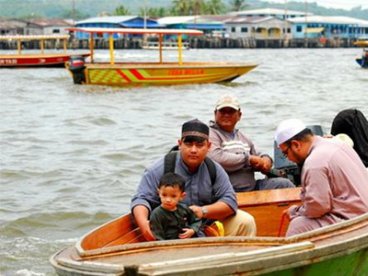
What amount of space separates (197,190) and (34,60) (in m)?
37.9

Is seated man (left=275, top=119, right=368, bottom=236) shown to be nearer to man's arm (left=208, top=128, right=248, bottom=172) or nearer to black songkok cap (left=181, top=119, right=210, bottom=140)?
black songkok cap (left=181, top=119, right=210, bottom=140)

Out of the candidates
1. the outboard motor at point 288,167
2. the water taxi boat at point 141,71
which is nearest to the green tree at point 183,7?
the water taxi boat at point 141,71

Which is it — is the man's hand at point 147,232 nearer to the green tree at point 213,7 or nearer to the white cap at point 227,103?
the white cap at point 227,103

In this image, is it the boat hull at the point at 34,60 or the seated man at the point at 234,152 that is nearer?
the seated man at the point at 234,152

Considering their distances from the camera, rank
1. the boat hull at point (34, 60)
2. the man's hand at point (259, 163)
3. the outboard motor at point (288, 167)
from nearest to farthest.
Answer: the man's hand at point (259, 163) < the outboard motor at point (288, 167) < the boat hull at point (34, 60)

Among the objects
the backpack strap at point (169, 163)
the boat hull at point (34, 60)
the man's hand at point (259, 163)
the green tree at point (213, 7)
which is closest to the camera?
the backpack strap at point (169, 163)

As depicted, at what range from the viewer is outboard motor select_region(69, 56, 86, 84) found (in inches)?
1168

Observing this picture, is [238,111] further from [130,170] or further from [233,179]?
[130,170]

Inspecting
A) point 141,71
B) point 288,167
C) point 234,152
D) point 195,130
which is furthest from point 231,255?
point 141,71

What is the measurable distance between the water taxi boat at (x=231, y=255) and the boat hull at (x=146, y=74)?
74.3ft

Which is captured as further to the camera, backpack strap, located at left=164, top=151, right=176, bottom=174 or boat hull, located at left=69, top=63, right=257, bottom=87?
boat hull, located at left=69, top=63, right=257, bottom=87

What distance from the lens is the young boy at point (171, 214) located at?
624cm

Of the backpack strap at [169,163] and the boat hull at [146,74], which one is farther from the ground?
the backpack strap at [169,163]

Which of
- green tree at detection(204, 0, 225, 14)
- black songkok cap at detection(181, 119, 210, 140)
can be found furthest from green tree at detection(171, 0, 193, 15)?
black songkok cap at detection(181, 119, 210, 140)
